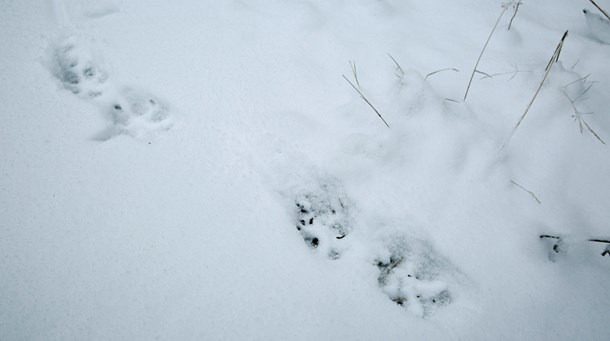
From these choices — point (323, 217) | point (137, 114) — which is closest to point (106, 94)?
point (137, 114)

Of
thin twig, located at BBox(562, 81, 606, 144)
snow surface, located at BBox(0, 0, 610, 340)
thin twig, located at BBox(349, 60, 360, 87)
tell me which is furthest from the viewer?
thin twig, located at BBox(349, 60, 360, 87)

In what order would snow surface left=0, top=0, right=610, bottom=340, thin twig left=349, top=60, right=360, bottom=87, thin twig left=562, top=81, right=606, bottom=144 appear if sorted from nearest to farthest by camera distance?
snow surface left=0, top=0, right=610, bottom=340 < thin twig left=562, top=81, right=606, bottom=144 < thin twig left=349, top=60, right=360, bottom=87

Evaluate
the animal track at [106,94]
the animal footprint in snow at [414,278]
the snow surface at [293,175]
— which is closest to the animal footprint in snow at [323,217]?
the snow surface at [293,175]

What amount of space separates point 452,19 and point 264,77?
31.4 inches

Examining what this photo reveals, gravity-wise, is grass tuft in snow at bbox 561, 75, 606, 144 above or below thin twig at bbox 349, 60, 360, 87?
above

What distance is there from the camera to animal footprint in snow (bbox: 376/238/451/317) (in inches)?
32.9

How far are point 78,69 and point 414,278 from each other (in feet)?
4.16

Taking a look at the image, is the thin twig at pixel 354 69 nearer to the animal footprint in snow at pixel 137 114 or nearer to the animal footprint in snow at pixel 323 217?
the animal footprint in snow at pixel 323 217

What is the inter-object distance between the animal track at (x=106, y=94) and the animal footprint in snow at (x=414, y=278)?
A: 0.80m

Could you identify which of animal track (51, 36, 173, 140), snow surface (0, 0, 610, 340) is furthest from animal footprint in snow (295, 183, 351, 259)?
animal track (51, 36, 173, 140)

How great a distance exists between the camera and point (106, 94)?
3.43 ft

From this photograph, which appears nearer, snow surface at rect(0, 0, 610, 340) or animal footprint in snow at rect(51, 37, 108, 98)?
snow surface at rect(0, 0, 610, 340)

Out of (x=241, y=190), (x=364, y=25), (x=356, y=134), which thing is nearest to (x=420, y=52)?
(x=364, y=25)

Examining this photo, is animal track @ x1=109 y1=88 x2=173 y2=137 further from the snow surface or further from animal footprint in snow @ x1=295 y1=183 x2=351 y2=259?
animal footprint in snow @ x1=295 y1=183 x2=351 y2=259
